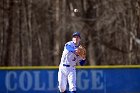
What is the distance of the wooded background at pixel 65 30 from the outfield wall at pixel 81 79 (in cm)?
1454

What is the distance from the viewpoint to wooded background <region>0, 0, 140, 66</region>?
29.4 m

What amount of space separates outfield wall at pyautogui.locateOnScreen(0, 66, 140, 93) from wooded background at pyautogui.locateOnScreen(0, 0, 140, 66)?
47.7ft

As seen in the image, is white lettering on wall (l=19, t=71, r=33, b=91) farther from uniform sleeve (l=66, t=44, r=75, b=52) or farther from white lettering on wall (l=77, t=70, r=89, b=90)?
uniform sleeve (l=66, t=44, r=75, b=52)

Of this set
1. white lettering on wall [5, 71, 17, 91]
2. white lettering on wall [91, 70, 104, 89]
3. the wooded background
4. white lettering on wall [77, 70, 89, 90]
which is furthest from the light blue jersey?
the wooded background

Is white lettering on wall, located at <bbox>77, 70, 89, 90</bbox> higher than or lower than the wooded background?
lower

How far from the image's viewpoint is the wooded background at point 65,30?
2936 centimetres

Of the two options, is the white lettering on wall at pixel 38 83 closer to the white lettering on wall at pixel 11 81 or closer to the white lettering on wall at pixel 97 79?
the white lettering on wall at pixel 11 81

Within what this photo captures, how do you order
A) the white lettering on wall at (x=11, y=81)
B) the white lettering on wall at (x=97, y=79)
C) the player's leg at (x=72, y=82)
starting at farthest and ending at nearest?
the white lettering on wall at (x=97, y=79), the white lettering on wall at (x=11, y=81), the player's leg at (x=72, y=82)

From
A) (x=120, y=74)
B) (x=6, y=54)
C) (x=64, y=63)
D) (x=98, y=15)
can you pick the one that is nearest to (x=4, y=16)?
(x=6, y=54)

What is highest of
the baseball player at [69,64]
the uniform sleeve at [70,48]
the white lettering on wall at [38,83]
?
the uniform sleeve at [70,48]

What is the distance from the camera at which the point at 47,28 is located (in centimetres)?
3109

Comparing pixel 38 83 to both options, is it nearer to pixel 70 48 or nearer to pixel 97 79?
pixel 97 79

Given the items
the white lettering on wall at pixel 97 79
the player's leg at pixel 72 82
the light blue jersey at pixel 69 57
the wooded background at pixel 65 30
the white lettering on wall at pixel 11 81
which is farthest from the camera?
the wooded background at pixel 65 30

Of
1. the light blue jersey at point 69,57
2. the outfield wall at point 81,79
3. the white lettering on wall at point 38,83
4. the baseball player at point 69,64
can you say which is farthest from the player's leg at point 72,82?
the white lettering on wall at point 38,83
